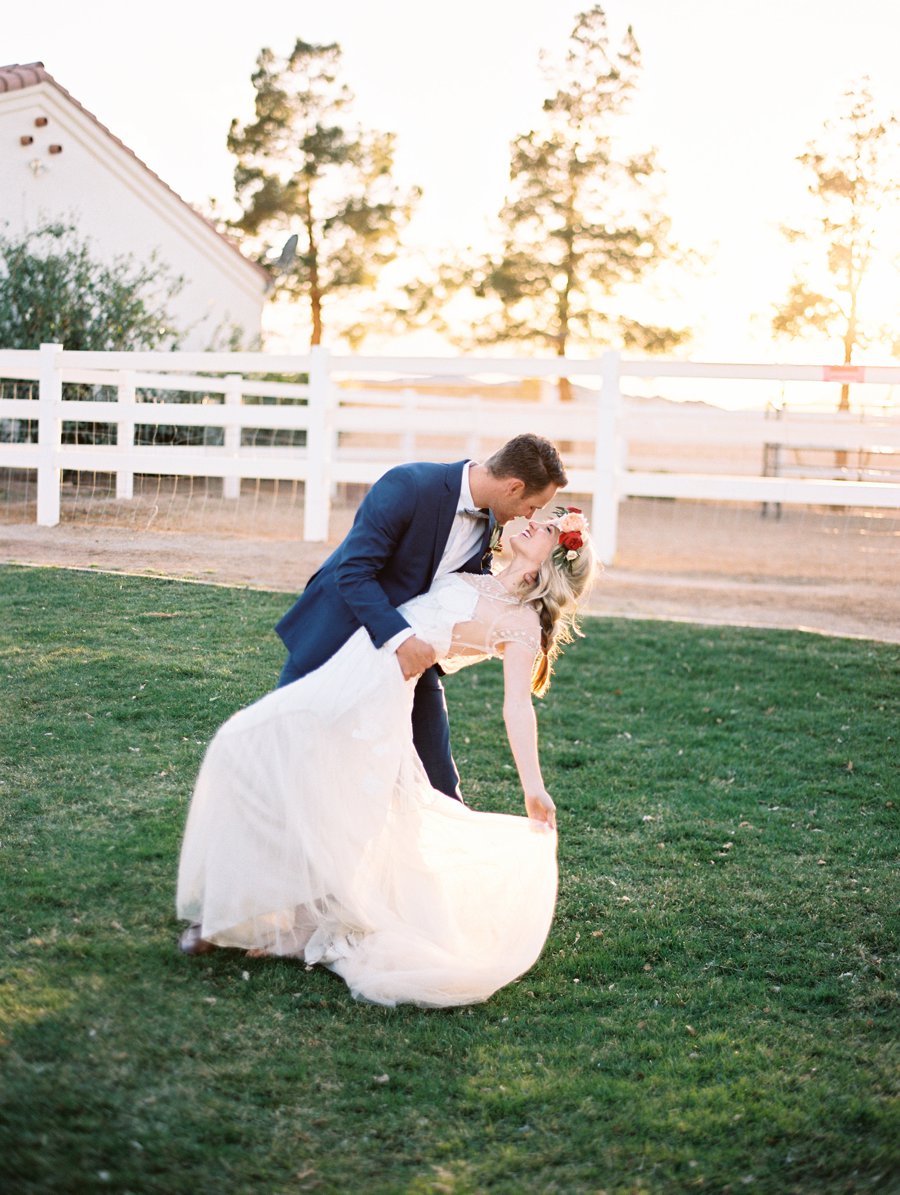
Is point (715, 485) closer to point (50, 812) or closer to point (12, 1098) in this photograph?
point (50, 812)

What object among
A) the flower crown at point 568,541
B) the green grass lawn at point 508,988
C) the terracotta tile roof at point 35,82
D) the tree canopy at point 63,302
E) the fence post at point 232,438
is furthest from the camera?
the terracotta tile roof at point 35,82

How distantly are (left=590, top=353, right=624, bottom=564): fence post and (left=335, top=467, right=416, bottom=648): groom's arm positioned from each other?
6.03 metres

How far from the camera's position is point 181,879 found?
3.97 meters

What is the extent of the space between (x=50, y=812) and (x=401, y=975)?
6.15 feet

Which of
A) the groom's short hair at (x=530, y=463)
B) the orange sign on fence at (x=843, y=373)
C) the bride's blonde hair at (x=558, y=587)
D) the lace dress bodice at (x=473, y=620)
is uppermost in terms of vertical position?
the orange sign on fence at (x=843, y=373)

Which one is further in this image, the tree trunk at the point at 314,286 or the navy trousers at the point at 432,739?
the tree trunk at the point at 314,286

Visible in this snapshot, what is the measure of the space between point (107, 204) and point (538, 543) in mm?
16468

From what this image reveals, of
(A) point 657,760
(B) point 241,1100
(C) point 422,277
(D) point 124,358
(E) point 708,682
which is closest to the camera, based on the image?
(B) point 241,1100

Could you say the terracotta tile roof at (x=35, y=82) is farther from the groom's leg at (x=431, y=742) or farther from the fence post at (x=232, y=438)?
the groom's leg at (x=431, y=742)

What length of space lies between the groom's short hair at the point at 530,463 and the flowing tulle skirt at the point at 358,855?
0.71 m

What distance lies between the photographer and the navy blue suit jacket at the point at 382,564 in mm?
4102

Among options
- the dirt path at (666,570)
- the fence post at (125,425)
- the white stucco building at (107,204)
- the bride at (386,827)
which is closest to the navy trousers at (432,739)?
the bride at (386,827)

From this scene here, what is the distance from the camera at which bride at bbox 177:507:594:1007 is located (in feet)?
12.8

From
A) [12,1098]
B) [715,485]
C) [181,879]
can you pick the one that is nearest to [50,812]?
[181,879]
